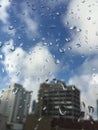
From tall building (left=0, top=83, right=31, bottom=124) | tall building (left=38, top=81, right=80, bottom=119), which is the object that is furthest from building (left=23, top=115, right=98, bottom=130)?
tall building (left=0, top=83, right=31, bottom=124)

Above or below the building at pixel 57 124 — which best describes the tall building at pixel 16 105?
above

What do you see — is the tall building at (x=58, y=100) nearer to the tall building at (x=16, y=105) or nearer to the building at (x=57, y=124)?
the tall building at (x=16, y=105)

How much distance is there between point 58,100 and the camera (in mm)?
135375

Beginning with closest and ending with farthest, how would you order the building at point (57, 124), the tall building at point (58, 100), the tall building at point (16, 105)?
the building at point (57, 124) → the tall building at point (58, 100) → the tall building at point (16, 105)

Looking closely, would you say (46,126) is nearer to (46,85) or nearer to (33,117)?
(33,117)

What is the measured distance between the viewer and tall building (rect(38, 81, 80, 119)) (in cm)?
12888

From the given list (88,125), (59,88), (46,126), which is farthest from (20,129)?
(59,88)

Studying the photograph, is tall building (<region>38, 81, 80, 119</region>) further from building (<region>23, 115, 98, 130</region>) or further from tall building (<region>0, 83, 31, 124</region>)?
building (<region>23, 115, 98, 130</region>)

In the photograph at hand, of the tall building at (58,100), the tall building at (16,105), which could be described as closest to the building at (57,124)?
the tall building at (58,100)

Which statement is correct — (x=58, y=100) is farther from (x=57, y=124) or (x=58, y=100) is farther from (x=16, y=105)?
(x=57, y=124)

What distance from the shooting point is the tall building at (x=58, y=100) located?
423ft

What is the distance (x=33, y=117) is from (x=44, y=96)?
5251cm

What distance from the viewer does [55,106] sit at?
135625 millimetres

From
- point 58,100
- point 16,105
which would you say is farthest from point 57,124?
point 16,105
